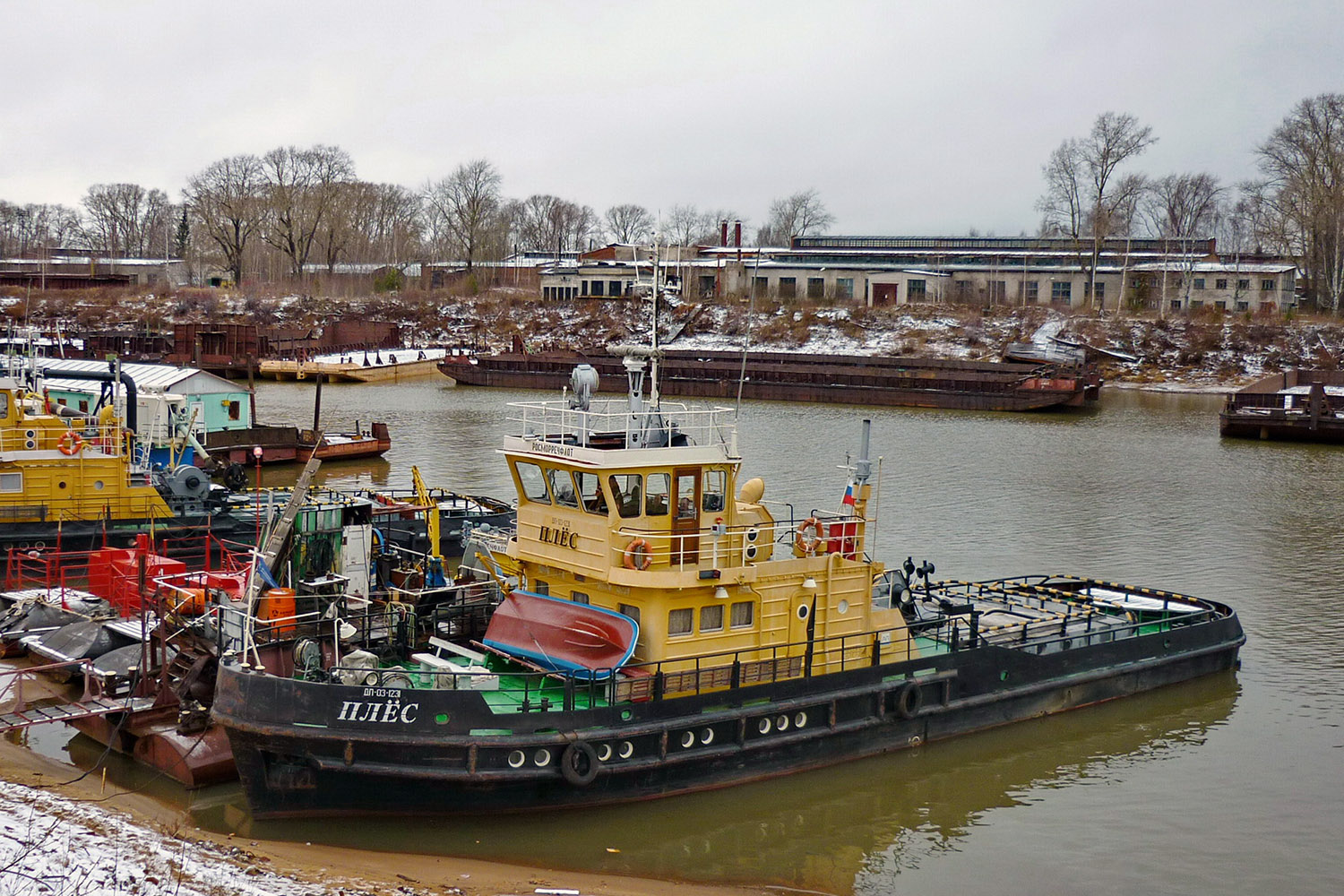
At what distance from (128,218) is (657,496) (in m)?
145

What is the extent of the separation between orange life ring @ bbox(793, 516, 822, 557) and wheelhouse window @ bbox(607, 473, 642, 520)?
2341 mm

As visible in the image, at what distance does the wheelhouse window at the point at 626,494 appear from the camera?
13.7 m

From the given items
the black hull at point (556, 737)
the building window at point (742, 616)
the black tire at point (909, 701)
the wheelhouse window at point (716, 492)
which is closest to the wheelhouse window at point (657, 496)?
the wheelhouse window at point (716, 492)

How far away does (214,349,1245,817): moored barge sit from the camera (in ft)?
40.7

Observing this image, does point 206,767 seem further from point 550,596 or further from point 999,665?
point 999,665

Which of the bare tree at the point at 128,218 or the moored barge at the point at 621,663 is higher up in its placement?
the bare tree at the point at 128,218

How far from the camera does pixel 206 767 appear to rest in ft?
44.5

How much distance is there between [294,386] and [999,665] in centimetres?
5704

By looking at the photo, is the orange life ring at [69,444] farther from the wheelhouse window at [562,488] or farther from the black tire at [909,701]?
the black tire at [909,701]

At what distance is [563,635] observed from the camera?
45.7 ft

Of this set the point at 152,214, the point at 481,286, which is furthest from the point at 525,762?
the point at 152,214

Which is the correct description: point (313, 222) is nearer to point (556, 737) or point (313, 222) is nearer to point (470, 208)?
point (470, 208)

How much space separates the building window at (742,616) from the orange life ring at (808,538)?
40.2 inches

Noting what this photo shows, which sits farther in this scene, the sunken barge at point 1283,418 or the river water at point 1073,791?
the sunken barge at point 1283,418
